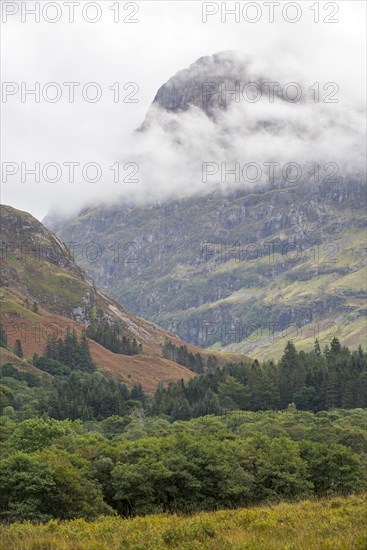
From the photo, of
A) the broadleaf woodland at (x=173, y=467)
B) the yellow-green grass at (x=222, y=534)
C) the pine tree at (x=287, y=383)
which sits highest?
the yellow-green grass at (x=222, y=534)

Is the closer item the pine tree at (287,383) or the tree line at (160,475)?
the tree line at (160,475)

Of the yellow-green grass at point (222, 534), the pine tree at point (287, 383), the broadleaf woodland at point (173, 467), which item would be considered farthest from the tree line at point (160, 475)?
the pine tree at point (287, 383)

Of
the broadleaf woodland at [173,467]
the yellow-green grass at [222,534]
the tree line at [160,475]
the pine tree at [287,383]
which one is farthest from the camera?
the pine tree at [287,383]

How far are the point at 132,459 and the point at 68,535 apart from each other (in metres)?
38.5

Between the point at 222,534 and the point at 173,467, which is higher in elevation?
the point at 222,534

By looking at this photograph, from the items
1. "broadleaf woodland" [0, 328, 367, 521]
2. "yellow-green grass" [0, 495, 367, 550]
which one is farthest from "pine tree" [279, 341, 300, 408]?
"yellow-green grass" [0, 495, 367, 550]

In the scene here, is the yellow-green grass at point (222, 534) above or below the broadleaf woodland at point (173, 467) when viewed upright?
above

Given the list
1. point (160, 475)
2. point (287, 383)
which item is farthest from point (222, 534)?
point (287, 383)

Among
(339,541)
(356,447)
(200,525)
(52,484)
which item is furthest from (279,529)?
(356,447)

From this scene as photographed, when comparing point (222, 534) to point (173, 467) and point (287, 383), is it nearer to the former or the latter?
point (173, 467)

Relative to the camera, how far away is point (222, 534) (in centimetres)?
2392

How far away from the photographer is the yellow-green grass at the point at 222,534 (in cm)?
2105

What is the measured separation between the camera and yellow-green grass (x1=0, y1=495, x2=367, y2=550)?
829 inches

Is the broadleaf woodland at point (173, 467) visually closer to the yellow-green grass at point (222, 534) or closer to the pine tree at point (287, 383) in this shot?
the yellow-green grass at point (222, 534)
